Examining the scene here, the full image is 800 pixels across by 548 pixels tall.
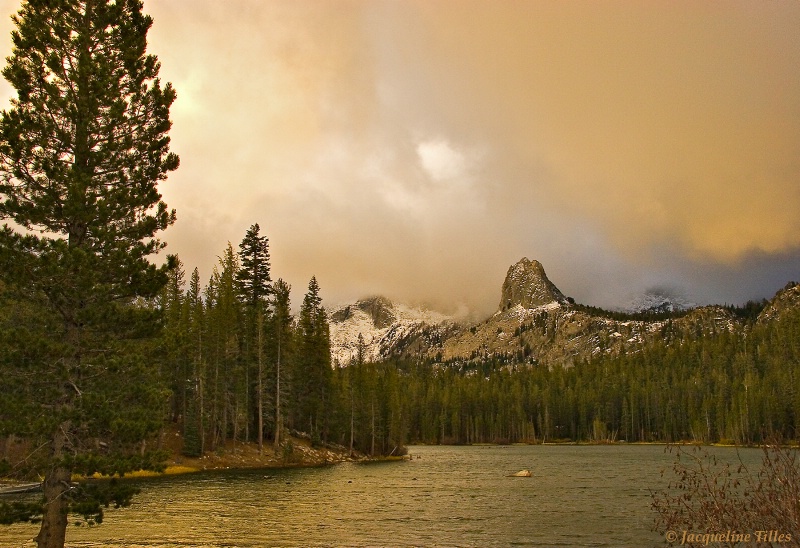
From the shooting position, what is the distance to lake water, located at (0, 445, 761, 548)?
31344 millimetres

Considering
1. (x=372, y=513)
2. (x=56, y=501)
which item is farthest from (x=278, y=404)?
(x=56, y=501)

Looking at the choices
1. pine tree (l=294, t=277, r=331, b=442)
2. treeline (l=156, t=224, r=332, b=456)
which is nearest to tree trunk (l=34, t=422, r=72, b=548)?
treeline (l=156, t=224, r=332, b=456)

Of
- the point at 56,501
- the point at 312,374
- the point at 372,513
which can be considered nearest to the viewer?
the point at 56,501

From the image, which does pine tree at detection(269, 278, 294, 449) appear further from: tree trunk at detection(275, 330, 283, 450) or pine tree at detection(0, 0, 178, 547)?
pine tree at detection(0, 0, 178, 547)

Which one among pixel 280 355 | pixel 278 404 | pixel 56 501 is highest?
pixel 280 355

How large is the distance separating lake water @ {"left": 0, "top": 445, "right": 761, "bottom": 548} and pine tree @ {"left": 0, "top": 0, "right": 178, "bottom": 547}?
11.3 meters

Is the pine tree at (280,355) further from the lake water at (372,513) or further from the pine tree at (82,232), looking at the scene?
the pine tree at (82,232)

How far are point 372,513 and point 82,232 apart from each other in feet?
87.8

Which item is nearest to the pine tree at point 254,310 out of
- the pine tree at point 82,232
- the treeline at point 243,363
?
the treeline at point 243,363

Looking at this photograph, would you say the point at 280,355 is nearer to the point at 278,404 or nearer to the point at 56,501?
the point at 278,404

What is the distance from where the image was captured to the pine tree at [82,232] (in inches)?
794

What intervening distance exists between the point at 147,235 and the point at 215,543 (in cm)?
1587

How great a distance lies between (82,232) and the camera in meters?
22.0

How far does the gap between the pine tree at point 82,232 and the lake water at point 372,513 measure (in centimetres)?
1129
